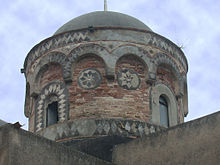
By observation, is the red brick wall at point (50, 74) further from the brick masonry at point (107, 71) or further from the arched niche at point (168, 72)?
the arched niche at point (168, 72)

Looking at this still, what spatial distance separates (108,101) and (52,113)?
1.88 m

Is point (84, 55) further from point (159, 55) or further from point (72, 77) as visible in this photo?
point (159, 55)

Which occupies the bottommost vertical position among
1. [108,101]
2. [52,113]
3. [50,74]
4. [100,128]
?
[100,128]

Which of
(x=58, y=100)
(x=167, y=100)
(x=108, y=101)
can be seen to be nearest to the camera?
(x=108, y=101)

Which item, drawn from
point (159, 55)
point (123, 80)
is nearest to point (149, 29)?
point (159, 55)

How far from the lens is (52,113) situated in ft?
64.2

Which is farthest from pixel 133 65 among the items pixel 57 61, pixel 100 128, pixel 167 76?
pixel 100 128

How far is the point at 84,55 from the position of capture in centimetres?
1969

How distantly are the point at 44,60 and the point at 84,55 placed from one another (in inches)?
57.9

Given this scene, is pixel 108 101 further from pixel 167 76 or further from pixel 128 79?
pixel 167 76

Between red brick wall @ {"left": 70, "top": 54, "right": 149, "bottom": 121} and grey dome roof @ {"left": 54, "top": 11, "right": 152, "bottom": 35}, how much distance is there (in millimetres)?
1509

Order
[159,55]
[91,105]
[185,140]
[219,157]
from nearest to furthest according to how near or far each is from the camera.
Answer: [219,157] → [185,140] → [91,105] → [159,55]

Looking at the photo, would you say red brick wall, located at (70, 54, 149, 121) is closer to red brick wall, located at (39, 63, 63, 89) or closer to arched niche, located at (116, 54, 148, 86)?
arched niche, located at (116, 54, 148, 86)

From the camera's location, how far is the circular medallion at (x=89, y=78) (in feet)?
63.1
